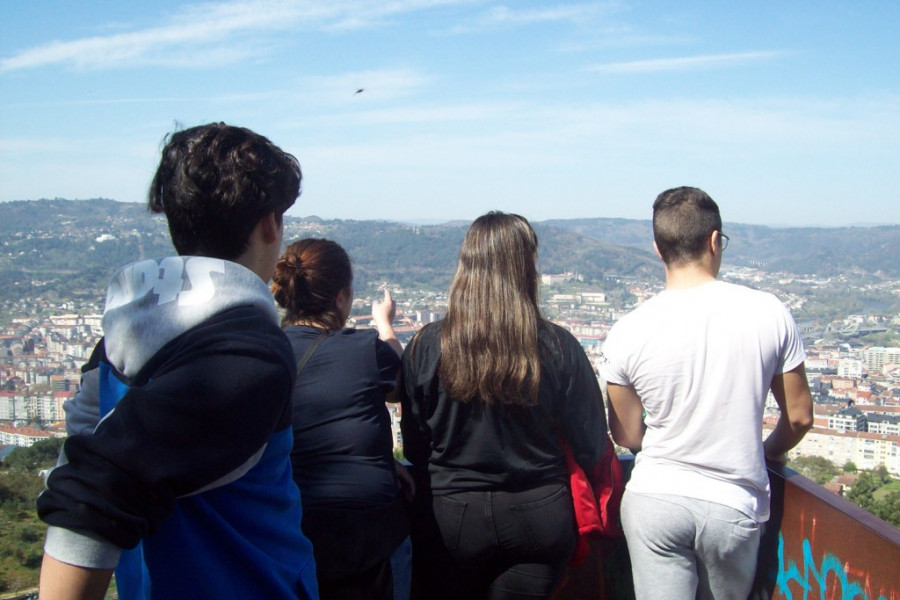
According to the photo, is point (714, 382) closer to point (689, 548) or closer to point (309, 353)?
point (689, 548)

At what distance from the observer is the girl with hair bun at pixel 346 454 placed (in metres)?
2.45

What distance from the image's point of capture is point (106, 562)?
3.54 ft

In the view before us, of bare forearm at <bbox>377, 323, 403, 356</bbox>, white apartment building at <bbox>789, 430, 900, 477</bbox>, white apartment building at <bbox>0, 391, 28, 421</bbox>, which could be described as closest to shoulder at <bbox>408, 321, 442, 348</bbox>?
bare forearm at <bbox>377, 323, 403, 356</bbox>

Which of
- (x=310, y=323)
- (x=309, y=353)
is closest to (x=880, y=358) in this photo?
(x=310, y=323)

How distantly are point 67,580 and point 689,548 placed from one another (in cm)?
211

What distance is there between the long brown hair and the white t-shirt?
0.42m

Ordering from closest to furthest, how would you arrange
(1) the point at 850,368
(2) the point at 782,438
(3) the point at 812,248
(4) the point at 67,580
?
(4) the point at 67,580
(2) the point at 782,438
(1) the point at 850,368
(3) the point at 812,248

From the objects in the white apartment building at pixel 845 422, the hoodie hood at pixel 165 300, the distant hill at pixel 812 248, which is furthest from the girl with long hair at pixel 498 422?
the distant hill at pixel 812 248

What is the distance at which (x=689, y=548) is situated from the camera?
8.47ft

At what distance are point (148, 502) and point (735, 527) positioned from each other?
207 centimetres

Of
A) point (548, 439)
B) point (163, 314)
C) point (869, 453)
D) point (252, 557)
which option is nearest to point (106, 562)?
point (252, 557)

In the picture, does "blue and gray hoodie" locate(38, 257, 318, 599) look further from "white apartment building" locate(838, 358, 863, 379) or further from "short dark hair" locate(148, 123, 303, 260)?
"white apartment building" locate(838, 358, 863, 379)

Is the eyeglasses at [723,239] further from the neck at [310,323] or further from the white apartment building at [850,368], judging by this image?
the white apartment building at [850,368]

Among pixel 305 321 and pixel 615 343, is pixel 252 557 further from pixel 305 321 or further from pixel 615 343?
pixel 615 343
